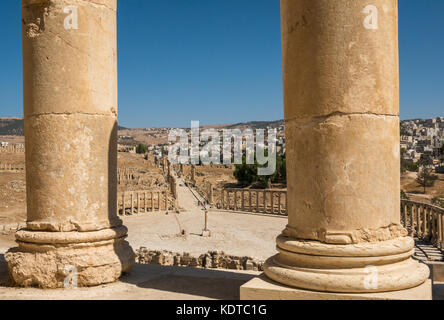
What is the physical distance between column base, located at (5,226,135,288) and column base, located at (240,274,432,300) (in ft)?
9.36

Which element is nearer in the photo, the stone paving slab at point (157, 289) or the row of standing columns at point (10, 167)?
the stone paving slab at point (157, 289)

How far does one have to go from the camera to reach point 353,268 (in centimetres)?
511

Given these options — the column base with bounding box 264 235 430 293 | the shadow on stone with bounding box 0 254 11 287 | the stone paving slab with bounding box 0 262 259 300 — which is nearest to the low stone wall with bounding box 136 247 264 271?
the stone paving slab with bounding box 0 262 259 300

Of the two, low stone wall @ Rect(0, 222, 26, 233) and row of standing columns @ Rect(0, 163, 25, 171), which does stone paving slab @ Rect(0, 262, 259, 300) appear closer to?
low stone wall @ Rect(0, 222, 26, 233)

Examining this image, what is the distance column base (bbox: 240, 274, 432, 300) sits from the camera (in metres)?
4.87

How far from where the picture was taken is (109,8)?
25.4 ft

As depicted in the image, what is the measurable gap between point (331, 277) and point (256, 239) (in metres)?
21.7

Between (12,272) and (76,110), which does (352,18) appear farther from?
(12,272)

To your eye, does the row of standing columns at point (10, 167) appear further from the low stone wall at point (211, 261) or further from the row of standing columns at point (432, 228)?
the low stone wall at point (211, 261)

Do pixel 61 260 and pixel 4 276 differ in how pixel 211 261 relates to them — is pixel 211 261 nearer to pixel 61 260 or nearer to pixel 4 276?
pixel 4 276

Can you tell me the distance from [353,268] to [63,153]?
4842mm

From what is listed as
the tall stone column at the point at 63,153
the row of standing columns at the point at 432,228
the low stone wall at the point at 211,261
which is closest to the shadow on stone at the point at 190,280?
the tall stone column at the point at 63,153

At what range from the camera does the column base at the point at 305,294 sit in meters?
4.87
